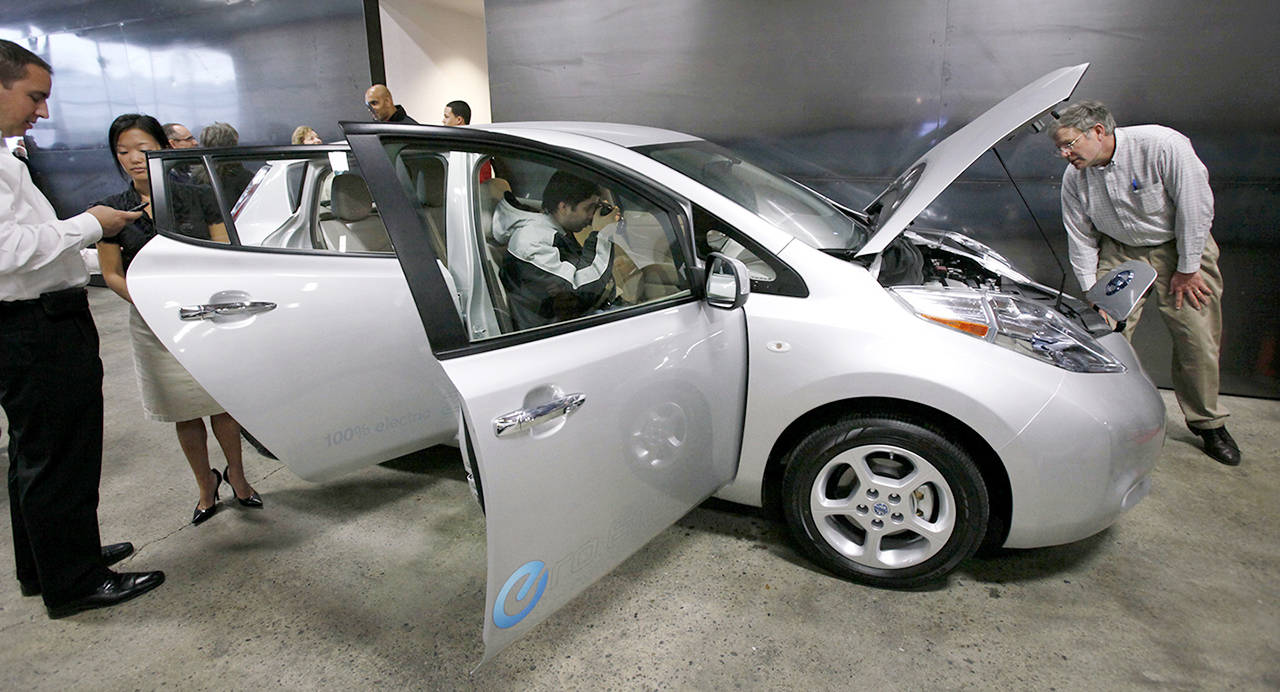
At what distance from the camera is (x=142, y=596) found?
2.27 meters

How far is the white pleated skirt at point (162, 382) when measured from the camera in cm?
Answer: 246

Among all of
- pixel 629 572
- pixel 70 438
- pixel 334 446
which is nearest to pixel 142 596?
pixel 70 438

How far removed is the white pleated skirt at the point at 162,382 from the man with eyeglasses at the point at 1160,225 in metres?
3.64

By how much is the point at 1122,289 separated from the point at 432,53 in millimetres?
7064

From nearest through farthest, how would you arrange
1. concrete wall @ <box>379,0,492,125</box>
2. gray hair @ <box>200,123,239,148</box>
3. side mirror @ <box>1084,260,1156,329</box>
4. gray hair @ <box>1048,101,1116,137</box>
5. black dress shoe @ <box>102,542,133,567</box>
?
black dress shoe @ <box>102,542,133,567</box>, side mirror @ <box>1084,260,1156,329</box>, gray hair @ <box>1048,101,1116,137</box>, gray hair @ <box>200,123,239,148</box>, concrete wall @ <box>379,0,492,125</box>

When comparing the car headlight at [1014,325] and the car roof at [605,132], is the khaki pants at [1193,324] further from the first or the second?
the car roof at [605,132]

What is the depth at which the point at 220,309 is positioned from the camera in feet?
7.07

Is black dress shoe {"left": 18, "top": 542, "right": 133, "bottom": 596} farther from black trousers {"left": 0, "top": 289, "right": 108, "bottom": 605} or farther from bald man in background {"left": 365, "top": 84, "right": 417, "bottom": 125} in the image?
bald man in background {"left": 365, "top": 84, "right": 417, "bottom": 125}

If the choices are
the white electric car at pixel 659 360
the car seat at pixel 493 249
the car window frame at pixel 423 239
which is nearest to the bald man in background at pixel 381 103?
the white electric car at pixel 659 360

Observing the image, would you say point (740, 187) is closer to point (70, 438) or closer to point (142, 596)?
point (70, 438)

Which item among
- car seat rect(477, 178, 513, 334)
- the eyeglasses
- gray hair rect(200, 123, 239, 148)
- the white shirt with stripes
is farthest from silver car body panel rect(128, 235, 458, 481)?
the white shirt with stripes

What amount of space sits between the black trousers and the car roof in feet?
4.77

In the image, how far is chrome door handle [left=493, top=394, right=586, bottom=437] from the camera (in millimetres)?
1479

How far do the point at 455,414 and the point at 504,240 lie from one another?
2.82 feet
